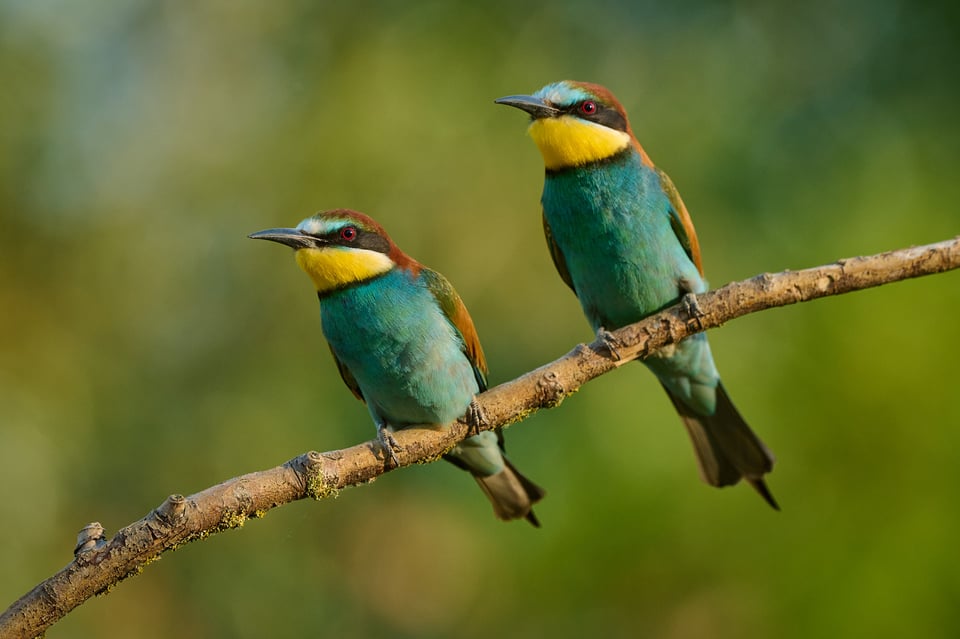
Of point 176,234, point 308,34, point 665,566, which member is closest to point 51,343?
point 176,234

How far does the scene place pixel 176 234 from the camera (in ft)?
23.1

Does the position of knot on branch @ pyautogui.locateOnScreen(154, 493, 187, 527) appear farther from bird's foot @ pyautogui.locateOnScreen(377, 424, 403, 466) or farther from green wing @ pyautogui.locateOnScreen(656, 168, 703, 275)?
green wing @ pyautogui.locateOnScreen(656, 168, 703, 275)

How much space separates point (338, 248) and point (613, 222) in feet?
2.83

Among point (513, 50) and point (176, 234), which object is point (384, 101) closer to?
point (513, 50)

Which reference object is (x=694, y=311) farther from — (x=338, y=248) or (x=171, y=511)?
(x=171, y=511)

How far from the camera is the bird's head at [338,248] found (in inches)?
131

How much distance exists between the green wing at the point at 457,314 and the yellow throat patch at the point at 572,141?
1.74 ft

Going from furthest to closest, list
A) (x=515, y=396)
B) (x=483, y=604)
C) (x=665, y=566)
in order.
Result: (x=483, y=604) < (x=665, y=566) < (x=515, y=396)

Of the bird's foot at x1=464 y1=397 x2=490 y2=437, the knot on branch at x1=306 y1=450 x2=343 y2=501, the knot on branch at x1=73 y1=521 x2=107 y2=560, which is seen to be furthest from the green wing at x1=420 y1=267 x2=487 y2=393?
the knot on branch at x1=73 y1=521 x2=107 y2=560

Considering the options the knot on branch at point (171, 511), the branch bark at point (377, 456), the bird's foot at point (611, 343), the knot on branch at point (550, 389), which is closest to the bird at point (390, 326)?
the branch bark at point (377, 456)

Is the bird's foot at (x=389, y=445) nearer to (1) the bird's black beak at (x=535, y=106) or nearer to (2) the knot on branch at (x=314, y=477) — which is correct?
(2) the knot on branch at (x=314, y=477)

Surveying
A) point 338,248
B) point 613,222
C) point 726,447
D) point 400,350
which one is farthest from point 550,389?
point 726,447

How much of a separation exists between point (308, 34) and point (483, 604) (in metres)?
4.17

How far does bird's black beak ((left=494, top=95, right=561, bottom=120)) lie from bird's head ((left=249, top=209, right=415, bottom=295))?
1.97 ft
